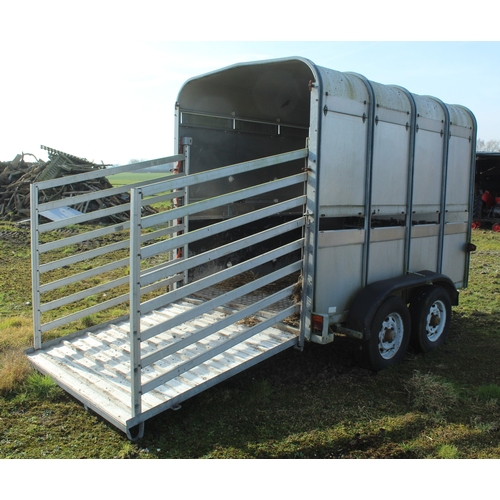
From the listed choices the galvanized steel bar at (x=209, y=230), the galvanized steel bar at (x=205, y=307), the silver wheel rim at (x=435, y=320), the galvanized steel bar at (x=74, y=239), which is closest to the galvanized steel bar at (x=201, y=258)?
the galvanized steel bar at (x=209, y=230)

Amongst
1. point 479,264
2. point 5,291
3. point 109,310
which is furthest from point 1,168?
point 479,264

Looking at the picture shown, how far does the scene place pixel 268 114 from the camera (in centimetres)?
714

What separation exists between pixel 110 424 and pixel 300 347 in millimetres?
1850

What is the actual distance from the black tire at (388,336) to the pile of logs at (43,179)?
43.1ft

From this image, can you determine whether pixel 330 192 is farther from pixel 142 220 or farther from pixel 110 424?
pixel 110 424

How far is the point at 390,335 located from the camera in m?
5.19

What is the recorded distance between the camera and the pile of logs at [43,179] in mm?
17297

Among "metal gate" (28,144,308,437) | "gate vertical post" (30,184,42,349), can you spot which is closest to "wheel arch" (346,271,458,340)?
"metal gate" (28,144,308,437)

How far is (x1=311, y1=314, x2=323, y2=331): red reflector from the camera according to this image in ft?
15.0

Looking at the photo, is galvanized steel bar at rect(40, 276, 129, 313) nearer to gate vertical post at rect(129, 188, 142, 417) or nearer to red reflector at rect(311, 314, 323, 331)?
gate vertical post at rect(129, 188, 142, 417)

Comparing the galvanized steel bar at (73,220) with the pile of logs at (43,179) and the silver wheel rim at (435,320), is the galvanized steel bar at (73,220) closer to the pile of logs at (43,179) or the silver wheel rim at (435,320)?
the silver wheel rim at (435,320)

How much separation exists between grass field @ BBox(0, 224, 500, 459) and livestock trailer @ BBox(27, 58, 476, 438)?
23cm

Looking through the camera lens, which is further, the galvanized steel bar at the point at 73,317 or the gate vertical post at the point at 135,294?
the galvanized steel bar at the point at 73,317

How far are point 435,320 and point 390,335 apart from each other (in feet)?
3.43
